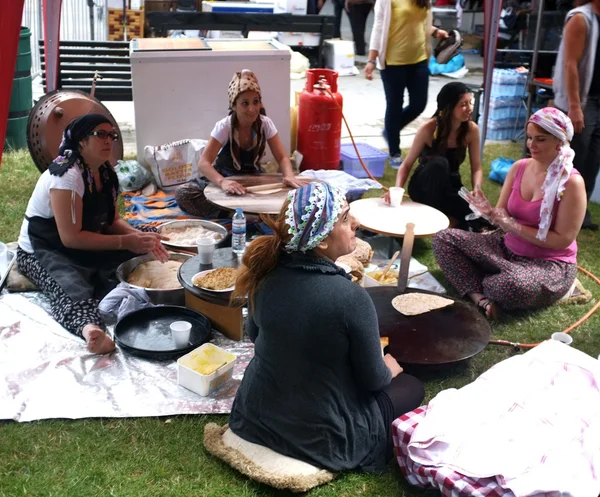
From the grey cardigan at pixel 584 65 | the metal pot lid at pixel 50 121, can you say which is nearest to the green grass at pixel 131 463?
the grey cardigan at pixel 584 65

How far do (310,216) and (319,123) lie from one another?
12.7ft

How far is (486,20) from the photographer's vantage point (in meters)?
6.62

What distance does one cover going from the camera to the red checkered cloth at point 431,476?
8.34 feet

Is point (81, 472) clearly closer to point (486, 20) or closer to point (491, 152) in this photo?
point (486, 20)

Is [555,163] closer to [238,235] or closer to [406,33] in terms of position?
[238,235]

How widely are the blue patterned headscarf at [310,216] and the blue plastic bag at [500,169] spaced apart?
15.7ft

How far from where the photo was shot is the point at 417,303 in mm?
3953

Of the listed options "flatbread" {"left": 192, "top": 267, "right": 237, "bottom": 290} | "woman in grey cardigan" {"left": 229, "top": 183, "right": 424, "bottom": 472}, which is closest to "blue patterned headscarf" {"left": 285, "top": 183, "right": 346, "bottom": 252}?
"woman in grey cardigan" {"left": 229, "top": 183, "right": 424, "bottom": 472}

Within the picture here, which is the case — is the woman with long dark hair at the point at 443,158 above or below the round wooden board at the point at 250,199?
above

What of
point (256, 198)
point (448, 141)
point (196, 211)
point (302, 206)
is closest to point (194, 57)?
point (196, 211)

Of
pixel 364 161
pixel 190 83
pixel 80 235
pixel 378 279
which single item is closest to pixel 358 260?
pixel 378 279

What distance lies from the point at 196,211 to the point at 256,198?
94 cm

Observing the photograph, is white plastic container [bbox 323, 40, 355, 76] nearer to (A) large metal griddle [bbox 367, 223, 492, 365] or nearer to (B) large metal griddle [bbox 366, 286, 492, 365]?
(A) large metal griddle [bbox 367, 223, 492, 365]

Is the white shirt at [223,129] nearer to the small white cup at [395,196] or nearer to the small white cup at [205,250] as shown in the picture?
the small white cup at [395,196]
